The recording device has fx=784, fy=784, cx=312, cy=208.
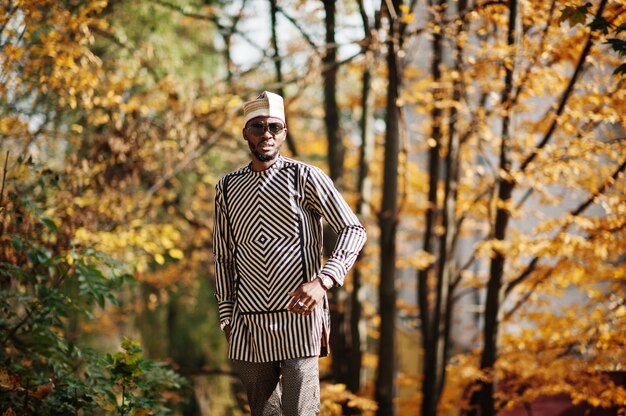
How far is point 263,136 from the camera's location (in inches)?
130

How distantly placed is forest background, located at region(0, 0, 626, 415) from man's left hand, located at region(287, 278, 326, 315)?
1172 millimetres

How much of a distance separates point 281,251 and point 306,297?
316 millimetres

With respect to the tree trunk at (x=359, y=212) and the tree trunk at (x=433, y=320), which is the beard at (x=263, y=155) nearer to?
the tree trunk at (x=433, y=320)

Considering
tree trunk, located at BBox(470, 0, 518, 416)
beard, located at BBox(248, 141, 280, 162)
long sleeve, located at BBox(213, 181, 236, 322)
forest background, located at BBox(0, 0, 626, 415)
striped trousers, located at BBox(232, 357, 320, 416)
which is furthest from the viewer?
tree trunk, located at BBox(470, 0, 518, 416)

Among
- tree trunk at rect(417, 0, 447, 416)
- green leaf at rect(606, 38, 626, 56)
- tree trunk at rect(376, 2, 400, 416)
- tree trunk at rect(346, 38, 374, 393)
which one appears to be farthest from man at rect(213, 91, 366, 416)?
tree trunk at rect(346, 38, 374, 393)

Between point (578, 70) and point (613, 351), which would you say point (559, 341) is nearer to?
point (613, 351)

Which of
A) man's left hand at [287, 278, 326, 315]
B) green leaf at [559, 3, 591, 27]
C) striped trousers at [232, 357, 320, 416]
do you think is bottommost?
striped trousers at [232, 357, 320, 416]

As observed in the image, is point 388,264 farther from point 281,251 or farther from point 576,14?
point 281,251

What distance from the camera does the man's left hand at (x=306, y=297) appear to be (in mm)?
2988

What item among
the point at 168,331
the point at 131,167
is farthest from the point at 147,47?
the point at 168,331

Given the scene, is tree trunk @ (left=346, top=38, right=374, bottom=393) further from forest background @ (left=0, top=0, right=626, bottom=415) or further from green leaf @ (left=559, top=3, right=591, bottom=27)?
green leaf @ (left=559, top=3, right=591, bottom=27)

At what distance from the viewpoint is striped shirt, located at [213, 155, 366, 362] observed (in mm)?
3225

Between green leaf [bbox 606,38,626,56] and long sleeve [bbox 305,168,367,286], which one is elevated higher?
green leaf [bbox 606,38,626,56]

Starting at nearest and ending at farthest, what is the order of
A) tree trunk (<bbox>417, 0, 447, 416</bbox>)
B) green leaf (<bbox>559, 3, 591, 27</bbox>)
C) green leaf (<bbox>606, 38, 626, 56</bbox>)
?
green leaf (<bbox>606, 38, 626, 56</bbox>) → green leaf (<bbox>559, 3, 591, 27</bbox>) → tree trunk (<bbox>417, 0, 447, 416</bbox>)
